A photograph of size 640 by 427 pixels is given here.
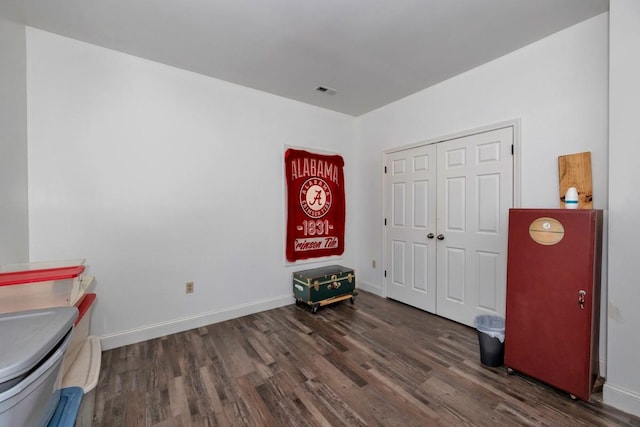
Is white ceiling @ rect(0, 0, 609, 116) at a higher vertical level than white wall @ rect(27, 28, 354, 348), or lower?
higher

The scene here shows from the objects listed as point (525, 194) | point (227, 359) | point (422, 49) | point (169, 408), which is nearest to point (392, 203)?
point (525, 194)

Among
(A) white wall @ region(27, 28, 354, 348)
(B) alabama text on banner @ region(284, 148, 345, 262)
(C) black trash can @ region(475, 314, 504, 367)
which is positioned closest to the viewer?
(C) black trash can @ region(475, 314, 504, 367)

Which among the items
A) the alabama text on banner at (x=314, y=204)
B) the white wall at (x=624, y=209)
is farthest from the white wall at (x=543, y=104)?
the alabama text on banner at (x=314, y=204)

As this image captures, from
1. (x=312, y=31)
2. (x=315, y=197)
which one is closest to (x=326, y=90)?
(x=312, y=31)

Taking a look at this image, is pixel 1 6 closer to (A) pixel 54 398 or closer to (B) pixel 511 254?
(A) pixel 54 398

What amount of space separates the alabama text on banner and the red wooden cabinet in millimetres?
2220

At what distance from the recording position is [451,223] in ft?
9.47

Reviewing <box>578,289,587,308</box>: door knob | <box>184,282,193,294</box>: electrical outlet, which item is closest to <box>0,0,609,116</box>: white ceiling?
<box>578,289,587,308</box>: door knob

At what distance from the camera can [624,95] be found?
5.25 feet

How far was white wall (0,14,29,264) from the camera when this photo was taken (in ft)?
5.67

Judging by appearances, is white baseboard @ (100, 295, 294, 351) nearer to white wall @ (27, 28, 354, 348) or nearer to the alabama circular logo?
white wall @ (27, 28, 354, 348)

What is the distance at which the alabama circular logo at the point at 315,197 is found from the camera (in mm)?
3508

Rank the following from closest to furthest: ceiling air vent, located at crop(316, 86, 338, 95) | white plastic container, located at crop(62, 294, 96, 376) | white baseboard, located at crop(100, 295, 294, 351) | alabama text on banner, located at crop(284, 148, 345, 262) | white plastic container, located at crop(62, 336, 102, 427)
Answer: white plastic container, located at crop(62, 336, 102, 427), white plastic container, located at crop(62, 294, 96, 376), white baseboard, located at crop(100, 295, 294, 351), ceiling air vent, located at crop(316, 86, 338, 95), alabama text on banner, located at crop(284, 148, 345, 262)

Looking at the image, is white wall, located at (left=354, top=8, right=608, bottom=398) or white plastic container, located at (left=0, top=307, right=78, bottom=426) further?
white wall, located at (left=354, top=8, right=608, bottom=398)
